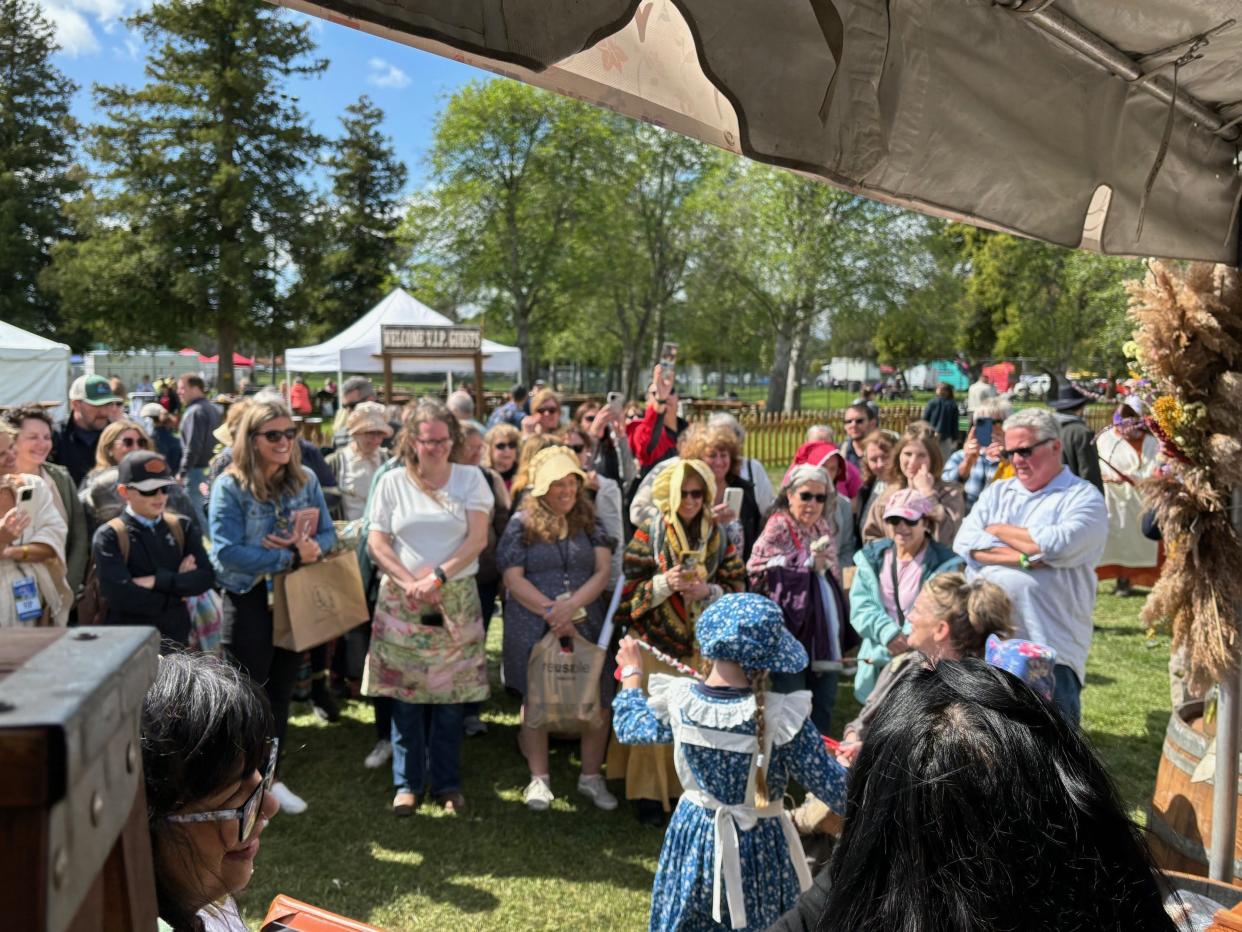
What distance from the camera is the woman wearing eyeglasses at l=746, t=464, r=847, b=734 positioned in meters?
4.79

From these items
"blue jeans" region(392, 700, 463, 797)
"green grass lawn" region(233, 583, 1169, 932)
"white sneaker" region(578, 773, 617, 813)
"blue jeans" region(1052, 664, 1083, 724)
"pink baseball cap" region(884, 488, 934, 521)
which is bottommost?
"green grass lawn" region(233, 583, 1169, 932)

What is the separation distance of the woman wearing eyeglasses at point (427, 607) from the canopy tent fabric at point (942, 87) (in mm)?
3025

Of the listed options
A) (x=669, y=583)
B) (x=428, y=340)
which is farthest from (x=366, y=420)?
(x=428, y=340)

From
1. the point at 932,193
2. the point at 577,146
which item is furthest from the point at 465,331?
the point at 577,146

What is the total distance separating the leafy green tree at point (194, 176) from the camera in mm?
33562

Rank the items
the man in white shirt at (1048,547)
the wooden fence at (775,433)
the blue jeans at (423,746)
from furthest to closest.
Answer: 1. the wooden fence at (775,433)
2. the blue jeans at (423,746)
3. the man in white shirt at (1048,547)

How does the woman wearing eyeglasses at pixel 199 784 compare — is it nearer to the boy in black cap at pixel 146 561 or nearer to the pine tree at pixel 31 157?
the boy in black cap at pixel 146 561

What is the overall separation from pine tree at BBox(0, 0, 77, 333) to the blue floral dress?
41.7 meters

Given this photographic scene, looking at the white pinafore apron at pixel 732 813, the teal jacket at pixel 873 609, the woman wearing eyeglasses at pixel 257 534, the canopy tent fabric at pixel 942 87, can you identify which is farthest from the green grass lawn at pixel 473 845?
the canopy tent fabric at pixel 942 87

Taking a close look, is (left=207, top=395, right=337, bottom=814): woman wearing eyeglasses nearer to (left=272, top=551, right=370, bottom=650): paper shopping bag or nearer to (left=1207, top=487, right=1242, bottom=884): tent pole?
(left=272, top=551, right=370, bottom=650): paper shopping bag

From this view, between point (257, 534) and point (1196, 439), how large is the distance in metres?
4.04

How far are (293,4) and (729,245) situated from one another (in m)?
38.3

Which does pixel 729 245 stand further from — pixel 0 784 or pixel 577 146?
pixel 0 784

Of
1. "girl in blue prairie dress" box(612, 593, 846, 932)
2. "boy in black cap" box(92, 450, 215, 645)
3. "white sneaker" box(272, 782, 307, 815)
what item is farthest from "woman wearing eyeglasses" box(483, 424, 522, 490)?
"girl in blue prairie dress" box(612, 593, 846, 932)
